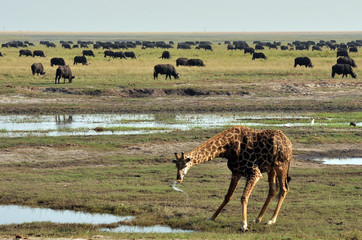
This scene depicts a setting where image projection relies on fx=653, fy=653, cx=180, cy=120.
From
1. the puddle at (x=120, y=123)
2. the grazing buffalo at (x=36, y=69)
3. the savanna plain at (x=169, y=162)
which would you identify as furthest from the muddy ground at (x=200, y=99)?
the grazing buffalo at (x=36, y=69)

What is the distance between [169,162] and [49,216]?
213 inches

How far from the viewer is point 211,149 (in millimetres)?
10203

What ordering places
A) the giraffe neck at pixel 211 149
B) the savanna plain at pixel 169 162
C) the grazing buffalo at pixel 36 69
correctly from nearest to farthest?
1. the giraffe neck at pixel 211 149
2. the savanna plain at pixel 169 162
3. the grazing buffalo at pixel 36 69

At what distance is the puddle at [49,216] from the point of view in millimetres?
11289

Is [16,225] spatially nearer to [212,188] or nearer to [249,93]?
[212,188]

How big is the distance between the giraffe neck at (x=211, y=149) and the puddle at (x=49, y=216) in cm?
207

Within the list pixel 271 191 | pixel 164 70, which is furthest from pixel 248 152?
pixel 164 70

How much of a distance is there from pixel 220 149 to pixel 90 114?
53.5ft

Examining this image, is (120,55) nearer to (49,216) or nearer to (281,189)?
(49,216)

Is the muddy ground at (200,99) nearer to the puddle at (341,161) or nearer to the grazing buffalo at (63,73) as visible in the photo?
the puddle at (341,161)

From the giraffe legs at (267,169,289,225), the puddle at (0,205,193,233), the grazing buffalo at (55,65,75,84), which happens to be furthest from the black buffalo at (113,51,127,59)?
the giraffe legs at (267,169,289,225)

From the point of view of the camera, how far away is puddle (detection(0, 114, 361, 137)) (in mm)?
21295

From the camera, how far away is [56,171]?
50.1ft

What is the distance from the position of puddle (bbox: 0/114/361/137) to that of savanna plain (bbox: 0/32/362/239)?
525mm
